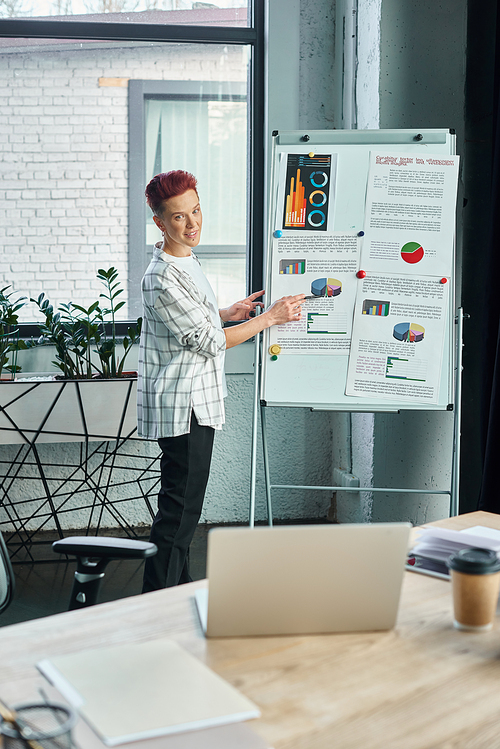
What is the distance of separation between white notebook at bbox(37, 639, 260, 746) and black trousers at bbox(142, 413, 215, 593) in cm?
137

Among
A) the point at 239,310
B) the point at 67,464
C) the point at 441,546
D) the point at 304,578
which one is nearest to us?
the point at 304,578

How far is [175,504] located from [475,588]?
1428 millimetres

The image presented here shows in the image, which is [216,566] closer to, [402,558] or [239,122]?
[402,558]

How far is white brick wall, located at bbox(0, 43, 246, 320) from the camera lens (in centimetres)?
333

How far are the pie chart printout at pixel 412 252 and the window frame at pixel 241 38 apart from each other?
1179 mm

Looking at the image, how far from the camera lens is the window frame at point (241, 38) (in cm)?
328

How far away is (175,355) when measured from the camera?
224cm

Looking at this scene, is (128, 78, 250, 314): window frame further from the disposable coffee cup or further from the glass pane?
the disposable coffee cup

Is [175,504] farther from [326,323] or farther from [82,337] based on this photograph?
[82,337]

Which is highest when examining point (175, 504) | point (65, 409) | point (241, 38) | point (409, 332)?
point (241, 38)

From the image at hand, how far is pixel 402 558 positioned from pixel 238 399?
8.54 feet

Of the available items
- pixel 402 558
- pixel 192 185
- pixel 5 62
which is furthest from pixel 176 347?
pixel 5 62

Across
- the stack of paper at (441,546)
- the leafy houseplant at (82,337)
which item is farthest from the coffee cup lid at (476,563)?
the leafy houseplant at (82,337)

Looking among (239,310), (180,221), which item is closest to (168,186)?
(180,221)
